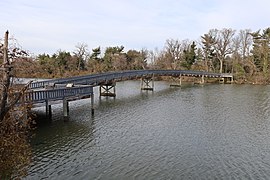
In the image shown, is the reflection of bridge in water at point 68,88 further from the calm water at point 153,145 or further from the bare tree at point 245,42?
the bare tree at point 245,42

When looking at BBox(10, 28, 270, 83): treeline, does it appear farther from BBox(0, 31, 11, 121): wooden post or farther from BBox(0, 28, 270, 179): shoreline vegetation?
BBox(0, 31, 11, 121): wooden post

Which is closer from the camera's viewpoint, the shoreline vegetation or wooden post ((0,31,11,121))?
wooden post ((0,31,11,121))

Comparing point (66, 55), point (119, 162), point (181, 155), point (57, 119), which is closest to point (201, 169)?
point (181, 155)

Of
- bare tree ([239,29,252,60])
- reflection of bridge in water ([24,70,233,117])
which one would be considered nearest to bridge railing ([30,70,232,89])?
reflection of bridge in water ([24,70,233,117])

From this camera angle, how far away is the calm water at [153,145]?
31.0ft

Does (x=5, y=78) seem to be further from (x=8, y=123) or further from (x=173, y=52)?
(x=173, y=52)

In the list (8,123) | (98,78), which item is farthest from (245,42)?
(8,123)

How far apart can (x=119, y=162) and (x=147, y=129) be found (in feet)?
16.9

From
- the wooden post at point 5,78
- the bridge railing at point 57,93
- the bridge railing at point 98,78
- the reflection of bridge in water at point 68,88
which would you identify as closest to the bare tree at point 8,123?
the wooden post at point 5,78

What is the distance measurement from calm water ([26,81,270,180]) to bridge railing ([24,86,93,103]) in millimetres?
1520

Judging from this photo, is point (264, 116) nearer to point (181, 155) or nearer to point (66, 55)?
point (181, 155)

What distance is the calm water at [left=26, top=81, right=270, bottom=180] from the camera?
9.46 metres

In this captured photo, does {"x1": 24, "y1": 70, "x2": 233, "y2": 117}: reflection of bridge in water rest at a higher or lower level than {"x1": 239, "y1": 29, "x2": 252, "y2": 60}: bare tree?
lower

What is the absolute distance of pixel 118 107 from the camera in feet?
73.8
